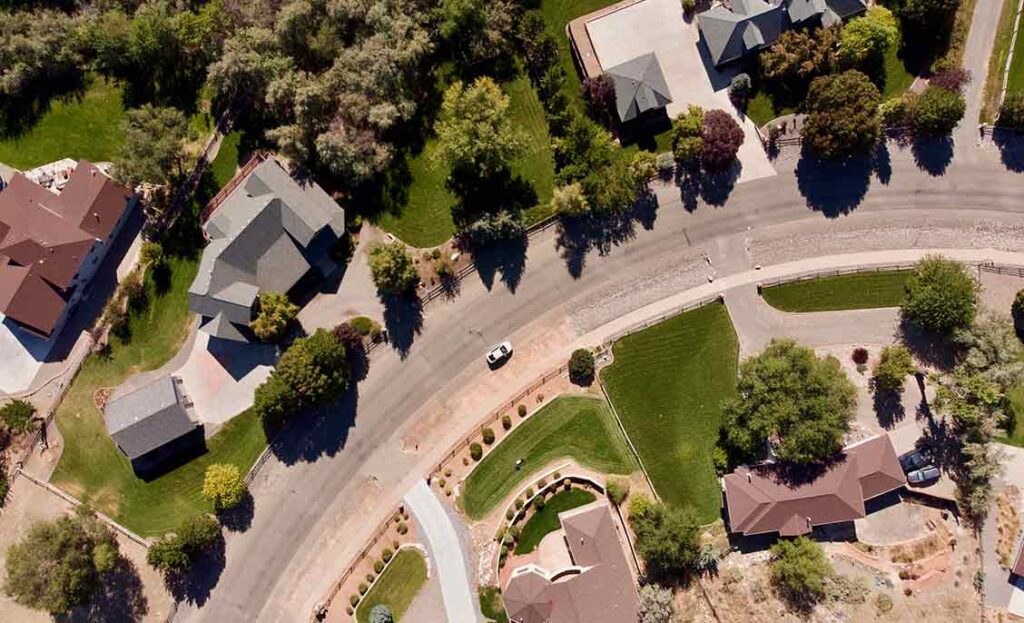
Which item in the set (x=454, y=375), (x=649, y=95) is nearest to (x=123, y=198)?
(x=454, y=375)

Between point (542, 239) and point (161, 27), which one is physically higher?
point (161, 27)

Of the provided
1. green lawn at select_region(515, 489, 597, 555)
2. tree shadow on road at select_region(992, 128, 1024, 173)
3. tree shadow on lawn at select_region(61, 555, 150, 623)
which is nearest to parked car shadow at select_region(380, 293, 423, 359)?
green lawn at select_region(515, 489, 597, 555)

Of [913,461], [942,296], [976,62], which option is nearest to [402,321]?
[942,296]

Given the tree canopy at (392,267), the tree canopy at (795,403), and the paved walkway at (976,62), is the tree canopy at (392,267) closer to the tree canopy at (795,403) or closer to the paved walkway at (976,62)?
the tree canopy at (795,403)

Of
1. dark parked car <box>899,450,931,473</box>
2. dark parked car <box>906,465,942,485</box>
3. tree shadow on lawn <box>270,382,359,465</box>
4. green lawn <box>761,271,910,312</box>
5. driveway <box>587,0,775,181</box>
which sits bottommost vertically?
dark parked car <box>906,465,942,485</box>

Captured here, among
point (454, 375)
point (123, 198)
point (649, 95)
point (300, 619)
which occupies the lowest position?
point (300, 619)

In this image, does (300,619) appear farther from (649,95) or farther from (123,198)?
(649,95)

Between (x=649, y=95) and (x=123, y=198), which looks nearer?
(x=649, y=95)

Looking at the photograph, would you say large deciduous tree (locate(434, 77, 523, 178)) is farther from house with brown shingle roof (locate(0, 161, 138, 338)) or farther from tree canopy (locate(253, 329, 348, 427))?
house with brown shingle roof (locate(0, 161, 138, 338))
